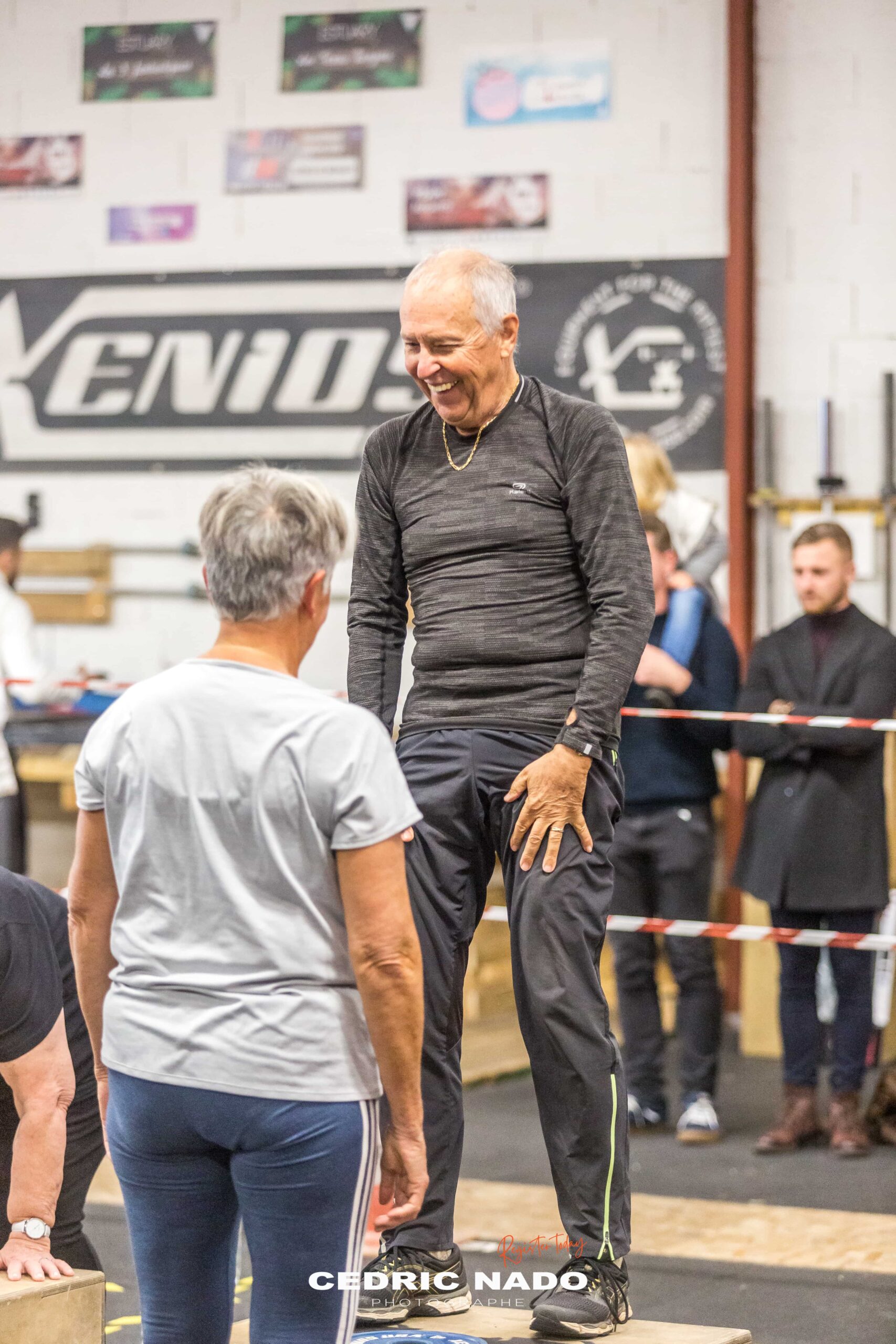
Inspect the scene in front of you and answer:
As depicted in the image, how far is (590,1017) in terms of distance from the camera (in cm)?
238

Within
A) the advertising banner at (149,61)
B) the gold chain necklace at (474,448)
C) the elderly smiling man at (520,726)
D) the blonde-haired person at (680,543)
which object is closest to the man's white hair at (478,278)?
the elderly smiling man at (520,726)

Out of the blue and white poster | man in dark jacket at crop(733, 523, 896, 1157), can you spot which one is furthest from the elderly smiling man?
the blue and white poster

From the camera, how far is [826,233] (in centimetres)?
602

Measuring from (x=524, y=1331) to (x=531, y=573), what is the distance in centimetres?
102

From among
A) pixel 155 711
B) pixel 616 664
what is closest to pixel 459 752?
pixel 616 664

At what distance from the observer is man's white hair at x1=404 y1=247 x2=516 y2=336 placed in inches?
93.5

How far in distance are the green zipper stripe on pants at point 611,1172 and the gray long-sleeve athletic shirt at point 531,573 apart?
461mm

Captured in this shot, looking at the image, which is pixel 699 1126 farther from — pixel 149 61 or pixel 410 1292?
pixel 149 61

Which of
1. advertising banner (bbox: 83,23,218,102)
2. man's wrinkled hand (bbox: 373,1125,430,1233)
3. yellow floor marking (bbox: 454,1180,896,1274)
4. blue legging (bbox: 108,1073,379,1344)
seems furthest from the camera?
advertising banner (bbox: 83,23,218,102)

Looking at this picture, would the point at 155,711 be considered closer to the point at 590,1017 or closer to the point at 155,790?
the point at 155,790

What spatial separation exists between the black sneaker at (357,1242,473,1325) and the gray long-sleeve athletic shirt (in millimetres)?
737

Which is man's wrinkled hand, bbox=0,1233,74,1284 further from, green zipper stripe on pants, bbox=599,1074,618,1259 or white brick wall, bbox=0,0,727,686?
white brick wall, bbox=0,0,727,686

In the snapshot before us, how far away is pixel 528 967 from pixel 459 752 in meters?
0.30

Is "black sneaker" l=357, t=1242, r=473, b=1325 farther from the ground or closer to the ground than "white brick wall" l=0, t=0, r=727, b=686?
closer to the ground
